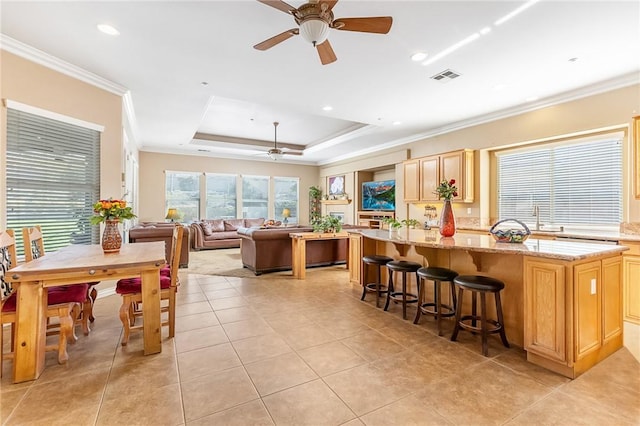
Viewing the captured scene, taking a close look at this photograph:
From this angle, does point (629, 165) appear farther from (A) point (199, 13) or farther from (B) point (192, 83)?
(B) point (192, 83)

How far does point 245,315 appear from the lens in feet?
11.3

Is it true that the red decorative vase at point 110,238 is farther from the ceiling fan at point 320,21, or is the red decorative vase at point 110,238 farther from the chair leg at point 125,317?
the ceiling fan at point 320,21

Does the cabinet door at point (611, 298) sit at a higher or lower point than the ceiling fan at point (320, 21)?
lower

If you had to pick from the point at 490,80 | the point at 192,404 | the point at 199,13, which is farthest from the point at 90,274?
the point at 490,80

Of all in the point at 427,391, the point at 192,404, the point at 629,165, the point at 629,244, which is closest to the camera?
the point at 192,404

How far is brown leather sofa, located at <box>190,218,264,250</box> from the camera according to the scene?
27.6 ft

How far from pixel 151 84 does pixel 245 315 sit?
11.2 ft

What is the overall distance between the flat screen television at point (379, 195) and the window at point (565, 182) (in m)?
3.05

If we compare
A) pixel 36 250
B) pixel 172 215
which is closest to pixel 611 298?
pixel 36 250

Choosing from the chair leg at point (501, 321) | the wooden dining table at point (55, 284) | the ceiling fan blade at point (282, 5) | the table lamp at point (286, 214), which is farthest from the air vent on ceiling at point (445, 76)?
the table lamp at point (286, 214)

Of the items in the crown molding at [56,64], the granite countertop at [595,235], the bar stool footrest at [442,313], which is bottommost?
the bar stool footrest at [442,313]

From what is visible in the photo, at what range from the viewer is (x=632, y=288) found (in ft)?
11.2

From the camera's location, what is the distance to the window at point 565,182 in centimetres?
422

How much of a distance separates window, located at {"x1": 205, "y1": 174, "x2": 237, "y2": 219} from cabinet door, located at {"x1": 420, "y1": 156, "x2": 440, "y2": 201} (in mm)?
6089
